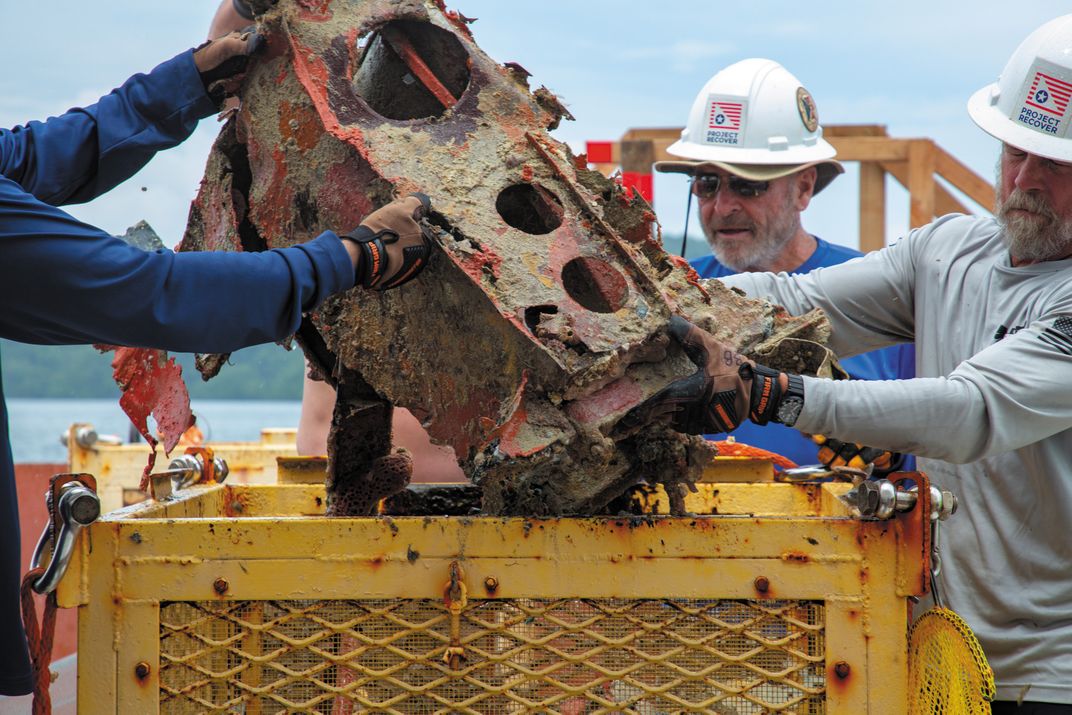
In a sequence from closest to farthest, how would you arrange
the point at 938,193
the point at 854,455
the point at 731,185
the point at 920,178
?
1. the point at 854,455
2. the point at 731,185
3. the point at 920,178
4. the point at 938,193

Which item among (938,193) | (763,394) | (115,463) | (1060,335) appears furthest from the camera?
(938,193)

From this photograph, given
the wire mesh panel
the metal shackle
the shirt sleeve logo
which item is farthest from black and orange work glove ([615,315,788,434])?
the metal shackle

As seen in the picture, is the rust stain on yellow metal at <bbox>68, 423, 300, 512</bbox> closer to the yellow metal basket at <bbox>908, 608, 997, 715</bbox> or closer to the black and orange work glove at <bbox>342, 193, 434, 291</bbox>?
the black and orange work glove at <bbox>342, 193, 434, 291</bbox>

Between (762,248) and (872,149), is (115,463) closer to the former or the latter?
(762,248)

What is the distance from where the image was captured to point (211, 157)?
279 cm

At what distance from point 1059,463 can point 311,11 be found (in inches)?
78.8

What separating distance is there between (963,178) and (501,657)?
612 centimetres

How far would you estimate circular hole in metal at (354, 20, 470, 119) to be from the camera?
2723mm

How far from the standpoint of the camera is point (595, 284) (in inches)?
93.7

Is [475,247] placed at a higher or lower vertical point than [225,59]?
lower

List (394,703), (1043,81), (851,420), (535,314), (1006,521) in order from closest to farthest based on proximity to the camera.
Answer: (394,703) → (535,314) → (851,420) → (1006,521) → (1043,81)

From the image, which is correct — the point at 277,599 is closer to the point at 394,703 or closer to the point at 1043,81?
the point at 394,703

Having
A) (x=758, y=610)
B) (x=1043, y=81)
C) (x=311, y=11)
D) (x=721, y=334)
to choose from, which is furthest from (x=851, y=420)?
(x=311, y=11)

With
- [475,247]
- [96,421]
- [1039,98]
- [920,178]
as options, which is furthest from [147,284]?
[96,421]
